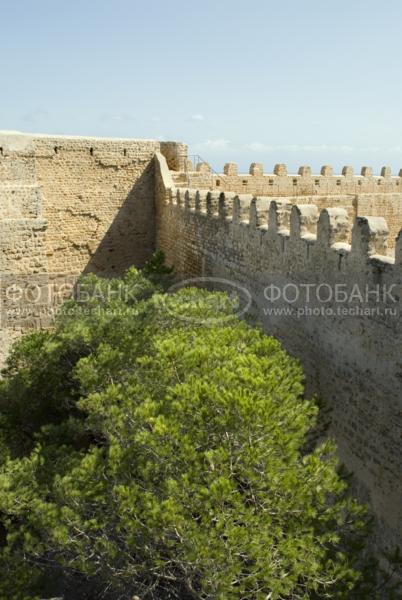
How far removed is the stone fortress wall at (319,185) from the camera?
1360cm

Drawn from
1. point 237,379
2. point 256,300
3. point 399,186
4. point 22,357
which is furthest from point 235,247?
point 399,186

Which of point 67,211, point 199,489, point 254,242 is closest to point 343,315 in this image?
point 254,242

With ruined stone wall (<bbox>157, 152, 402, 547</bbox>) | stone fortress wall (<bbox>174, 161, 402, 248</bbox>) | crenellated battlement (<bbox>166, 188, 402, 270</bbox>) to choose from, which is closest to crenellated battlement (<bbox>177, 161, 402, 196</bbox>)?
stone fortress wall (<bbox>174, 161, 402, 248</bbox>)

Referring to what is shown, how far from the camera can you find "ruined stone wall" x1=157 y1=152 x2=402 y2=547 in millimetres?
6062

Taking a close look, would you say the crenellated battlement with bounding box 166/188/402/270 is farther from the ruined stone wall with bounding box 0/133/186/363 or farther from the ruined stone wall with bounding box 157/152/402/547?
the ruined stone wall with bounding box 0/133/186/363

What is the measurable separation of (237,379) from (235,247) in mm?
4938

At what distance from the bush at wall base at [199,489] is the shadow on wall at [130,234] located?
7.10m

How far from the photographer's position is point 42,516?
5.43m

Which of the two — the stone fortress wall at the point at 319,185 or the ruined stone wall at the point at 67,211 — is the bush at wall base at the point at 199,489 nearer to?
the ruined stone wall at the point at 67,211

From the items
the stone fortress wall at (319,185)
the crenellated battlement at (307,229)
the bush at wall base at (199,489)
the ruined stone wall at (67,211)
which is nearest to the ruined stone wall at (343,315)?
the crenellated battlement at (307,229)

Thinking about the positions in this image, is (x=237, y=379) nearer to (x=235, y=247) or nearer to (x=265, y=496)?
(x=265, y=496)

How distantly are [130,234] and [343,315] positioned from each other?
8341mm

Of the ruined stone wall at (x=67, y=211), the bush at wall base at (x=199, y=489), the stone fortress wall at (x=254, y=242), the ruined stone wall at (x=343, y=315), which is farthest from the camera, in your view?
the ruined stone wall at (x=67, y=211)

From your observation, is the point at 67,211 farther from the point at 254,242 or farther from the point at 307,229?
the point at 307,229
